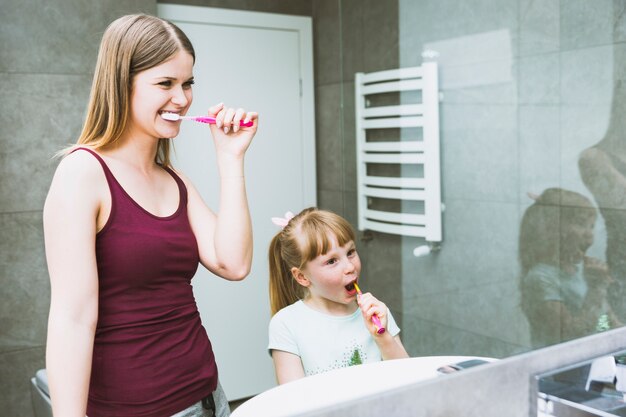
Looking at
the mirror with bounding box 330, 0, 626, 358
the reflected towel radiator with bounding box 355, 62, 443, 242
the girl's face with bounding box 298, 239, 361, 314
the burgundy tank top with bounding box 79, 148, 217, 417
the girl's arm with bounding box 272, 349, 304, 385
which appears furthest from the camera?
the reflected towel radiator with bounding box 355, 62, 443, 242

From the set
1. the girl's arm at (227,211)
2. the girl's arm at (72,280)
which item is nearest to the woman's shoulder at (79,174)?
the girl's arm at (72,280)

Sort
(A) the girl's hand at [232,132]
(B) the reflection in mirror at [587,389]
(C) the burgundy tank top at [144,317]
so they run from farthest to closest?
(A) the girl's hand at [232,132]
(C) the burgundy tank top at [144,317]
(B) the reflection in mirror at [587,389]

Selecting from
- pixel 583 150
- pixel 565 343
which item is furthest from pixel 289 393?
pixel 583 150

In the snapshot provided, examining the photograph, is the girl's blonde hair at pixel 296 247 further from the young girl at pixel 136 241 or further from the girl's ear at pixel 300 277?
the young girl at pixel 136 241

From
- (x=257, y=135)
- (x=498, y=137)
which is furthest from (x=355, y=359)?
(x=498, y=137)

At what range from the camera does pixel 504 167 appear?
1.81 metres

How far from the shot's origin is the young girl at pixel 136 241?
761 millimetres

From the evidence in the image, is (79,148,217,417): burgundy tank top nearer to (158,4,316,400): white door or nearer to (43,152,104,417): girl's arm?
(43,152,104,417): girl's arm

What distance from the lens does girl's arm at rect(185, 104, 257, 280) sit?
2.97 ft

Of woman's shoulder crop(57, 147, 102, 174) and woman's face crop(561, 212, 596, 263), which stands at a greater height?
woman's shoulder crop(57, 147, 102, 174)

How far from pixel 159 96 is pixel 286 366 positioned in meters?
0.52

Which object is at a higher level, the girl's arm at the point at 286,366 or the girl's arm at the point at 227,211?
the girl's arm at the point at 227,211

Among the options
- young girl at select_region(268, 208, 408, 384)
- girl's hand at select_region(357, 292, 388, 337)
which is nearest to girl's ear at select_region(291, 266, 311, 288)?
young girl at select_region(268, 208, 408, 384)

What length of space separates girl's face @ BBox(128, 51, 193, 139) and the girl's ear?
1.67 feet
